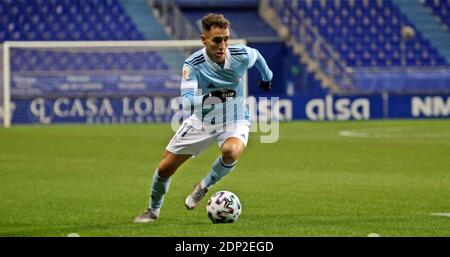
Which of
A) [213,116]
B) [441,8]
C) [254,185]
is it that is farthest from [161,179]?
[441,8]

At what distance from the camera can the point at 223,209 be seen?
418 inches

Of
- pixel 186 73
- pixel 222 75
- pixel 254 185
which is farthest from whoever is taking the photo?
pixel 254 185

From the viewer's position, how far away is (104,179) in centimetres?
1659

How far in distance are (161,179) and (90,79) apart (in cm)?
2514

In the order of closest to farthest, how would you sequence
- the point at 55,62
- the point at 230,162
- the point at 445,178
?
the point at 230,162 < the point at 445,178 < the point at 55,62

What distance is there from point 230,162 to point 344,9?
1371 inches

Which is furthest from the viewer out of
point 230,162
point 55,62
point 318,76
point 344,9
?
point 344,9

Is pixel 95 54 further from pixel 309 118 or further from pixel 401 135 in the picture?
pixel 401 135

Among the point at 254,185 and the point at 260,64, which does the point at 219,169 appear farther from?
the point at 254,185

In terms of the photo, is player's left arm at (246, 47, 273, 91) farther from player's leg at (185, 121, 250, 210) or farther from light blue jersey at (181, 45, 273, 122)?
player's leg at (185, 121, 250, 210)

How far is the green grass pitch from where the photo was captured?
10.5 m

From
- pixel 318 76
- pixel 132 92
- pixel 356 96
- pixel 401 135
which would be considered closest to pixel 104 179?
pixel 401 135

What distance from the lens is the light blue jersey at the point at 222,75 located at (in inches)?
426

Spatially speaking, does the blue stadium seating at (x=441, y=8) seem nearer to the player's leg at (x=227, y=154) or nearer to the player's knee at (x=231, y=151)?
the player's leg at (x=227, y=154)
